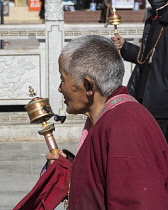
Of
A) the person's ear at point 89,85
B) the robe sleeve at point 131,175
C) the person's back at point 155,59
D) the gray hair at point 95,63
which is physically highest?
the gray hair at point 95,63

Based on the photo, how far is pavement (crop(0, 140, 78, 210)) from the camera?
215 inches

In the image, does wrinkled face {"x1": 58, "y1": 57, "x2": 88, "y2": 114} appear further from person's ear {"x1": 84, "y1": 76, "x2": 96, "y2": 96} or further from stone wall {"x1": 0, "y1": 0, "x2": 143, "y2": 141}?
stone wall {"x1": 0, "y1": 0, "x2": 143, "y2": 141}

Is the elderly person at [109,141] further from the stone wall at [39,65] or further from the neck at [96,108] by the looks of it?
the stone wall at [39,65]

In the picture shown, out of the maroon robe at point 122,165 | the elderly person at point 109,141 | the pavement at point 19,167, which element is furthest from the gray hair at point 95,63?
the pavement at point 19,167

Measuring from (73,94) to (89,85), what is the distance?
0.33ft

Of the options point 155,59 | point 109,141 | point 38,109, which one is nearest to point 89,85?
point 109,141


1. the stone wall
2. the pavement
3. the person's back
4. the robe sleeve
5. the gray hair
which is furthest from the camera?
the stone wall

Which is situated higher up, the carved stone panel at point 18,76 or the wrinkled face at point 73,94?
the wrinkled face at point 73,94

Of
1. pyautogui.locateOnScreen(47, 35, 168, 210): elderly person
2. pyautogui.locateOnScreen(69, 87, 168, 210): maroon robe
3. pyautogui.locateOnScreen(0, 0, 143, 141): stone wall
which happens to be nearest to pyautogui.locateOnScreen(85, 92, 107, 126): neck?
pyautogui.locateOnScreen(47, 35, 168, 210): elderly person

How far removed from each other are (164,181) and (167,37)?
3.23m

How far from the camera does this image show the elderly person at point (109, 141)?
6.80 feet

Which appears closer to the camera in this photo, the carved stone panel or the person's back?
the person's back

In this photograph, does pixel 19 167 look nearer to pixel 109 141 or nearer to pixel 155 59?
pixel 155 59

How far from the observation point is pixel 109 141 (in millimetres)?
2105
